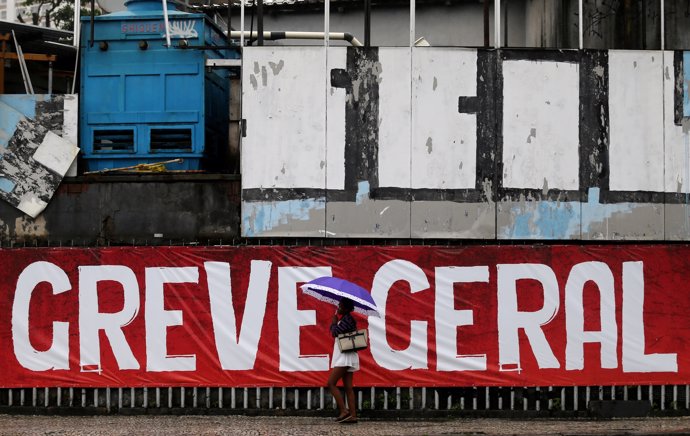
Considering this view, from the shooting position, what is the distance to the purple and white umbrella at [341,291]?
11.3 meters

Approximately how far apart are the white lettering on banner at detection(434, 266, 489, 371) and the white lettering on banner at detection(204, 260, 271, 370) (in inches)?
92.1

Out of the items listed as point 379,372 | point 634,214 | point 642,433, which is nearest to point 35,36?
point 379,372

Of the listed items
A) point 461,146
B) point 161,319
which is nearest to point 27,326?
point 161,319

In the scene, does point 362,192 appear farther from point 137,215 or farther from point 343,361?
point 137,215

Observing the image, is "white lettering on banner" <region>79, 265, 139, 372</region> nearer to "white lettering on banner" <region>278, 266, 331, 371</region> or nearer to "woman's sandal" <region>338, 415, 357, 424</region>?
"white lettering on banner" <region>278, 266, 331, 371</region>

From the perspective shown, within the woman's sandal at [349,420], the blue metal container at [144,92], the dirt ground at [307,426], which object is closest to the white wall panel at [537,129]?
the dirt ground at [307,426]

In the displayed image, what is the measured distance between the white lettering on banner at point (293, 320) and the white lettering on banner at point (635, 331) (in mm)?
4009

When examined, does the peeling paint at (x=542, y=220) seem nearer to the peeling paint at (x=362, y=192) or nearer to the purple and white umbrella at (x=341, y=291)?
the peeling paint at (x=362, y=192)

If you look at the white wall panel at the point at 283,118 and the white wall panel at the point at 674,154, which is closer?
the white wall panel at the point at 283,118

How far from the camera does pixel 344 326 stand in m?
11.8

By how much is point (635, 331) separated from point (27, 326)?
26.8 ft

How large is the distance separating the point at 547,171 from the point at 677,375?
324cm

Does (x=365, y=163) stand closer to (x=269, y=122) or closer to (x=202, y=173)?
(x=269, y=122)

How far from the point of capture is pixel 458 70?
1323cm
